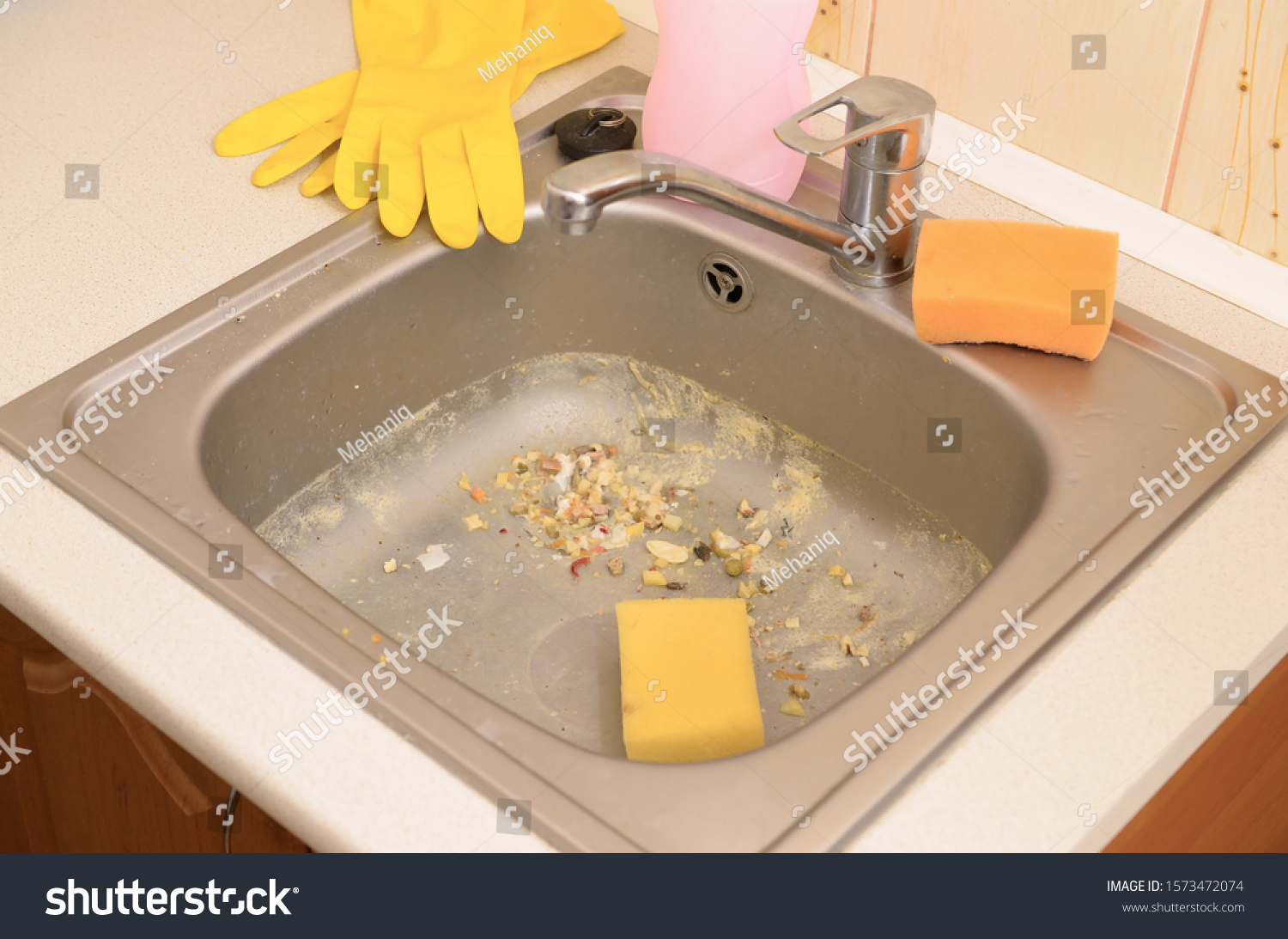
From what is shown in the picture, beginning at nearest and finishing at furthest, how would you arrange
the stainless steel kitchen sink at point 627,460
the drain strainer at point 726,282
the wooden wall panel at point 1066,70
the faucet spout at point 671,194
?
1. the stainless steel kitchen sink at point 627,460
2. the faucet spout at point 671,194
3. the wooden wall panel at point 1066,70
4. the drain strainer at point 726,282

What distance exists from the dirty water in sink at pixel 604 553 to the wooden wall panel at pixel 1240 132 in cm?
36

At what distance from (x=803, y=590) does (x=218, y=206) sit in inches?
25.3

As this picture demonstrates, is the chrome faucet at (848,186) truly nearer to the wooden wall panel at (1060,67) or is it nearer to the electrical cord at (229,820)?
the wooden wall panel at (1060,67)

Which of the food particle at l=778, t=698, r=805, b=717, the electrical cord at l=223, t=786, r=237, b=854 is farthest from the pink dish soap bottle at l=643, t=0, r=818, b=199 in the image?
the electrical cord at l=223, t=786, r=237, b=854

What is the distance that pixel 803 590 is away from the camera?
3.33 feet

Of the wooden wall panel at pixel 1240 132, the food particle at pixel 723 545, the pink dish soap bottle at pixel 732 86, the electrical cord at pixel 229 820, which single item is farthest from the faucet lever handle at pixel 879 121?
the electrical cord at pixel 229 820

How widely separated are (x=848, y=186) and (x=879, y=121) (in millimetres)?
85

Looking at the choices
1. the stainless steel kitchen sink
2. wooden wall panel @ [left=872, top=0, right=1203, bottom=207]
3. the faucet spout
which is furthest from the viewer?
wooden wall panel @ [left=872, top=0, right=1203, bottom=207]

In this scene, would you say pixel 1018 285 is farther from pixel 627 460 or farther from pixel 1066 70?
pixel 627 460

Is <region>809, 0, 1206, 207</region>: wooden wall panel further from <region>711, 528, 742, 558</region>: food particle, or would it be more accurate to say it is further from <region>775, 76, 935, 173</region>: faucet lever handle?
<region>711, 528, 742, 558</region>: food particle

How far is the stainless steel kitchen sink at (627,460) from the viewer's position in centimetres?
70

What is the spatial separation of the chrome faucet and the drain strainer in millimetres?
97

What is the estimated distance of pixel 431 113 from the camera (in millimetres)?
1133

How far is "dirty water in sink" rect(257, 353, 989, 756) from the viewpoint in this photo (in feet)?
3.12
